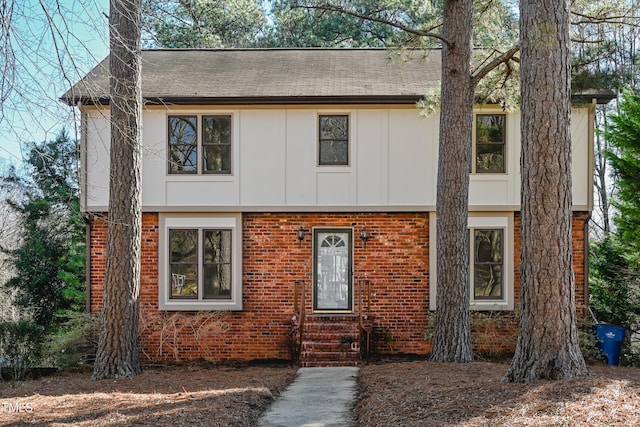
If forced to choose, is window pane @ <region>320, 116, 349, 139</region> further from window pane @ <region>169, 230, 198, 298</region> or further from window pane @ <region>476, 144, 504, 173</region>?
window pane @ <region>169, 230, 198, 298</region>

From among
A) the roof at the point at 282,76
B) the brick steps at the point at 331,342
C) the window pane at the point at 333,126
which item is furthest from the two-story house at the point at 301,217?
the brick steps at the point at 331,342

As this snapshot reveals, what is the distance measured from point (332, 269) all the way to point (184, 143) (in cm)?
406

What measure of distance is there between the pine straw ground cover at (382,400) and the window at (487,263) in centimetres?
408

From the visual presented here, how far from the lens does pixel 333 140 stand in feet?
48.1

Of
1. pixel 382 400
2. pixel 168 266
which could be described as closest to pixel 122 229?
pixel 168 266

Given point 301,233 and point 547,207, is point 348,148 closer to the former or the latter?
point 301,233

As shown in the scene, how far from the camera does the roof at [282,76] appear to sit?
14.3 meters

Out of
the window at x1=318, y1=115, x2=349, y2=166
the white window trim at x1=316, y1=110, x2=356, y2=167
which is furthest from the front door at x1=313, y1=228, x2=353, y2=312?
the window at x1=318, y1=115, x2=349, y2=166

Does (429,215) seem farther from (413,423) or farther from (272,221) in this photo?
(413,423)

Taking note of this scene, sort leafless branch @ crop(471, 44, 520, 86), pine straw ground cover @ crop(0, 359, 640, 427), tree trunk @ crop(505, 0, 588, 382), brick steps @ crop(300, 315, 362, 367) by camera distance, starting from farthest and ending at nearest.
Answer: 1. brick steps @ crop(300, 315, 362, 367)
2. leafless branch @ crop(471, 44, 520, 86)
3. tree trunk @ crop(505, 0, 588, 382)
4. pine straw ground cover @ crop(0, 359, 640, 427)

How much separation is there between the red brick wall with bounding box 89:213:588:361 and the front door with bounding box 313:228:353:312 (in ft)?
0.53

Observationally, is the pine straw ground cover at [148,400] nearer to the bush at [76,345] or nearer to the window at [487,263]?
the bush at [76,345]

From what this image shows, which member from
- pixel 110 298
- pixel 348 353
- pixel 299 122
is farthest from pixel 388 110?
pixel 110 298

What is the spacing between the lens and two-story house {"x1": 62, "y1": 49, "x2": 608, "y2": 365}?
14469 millimetres
